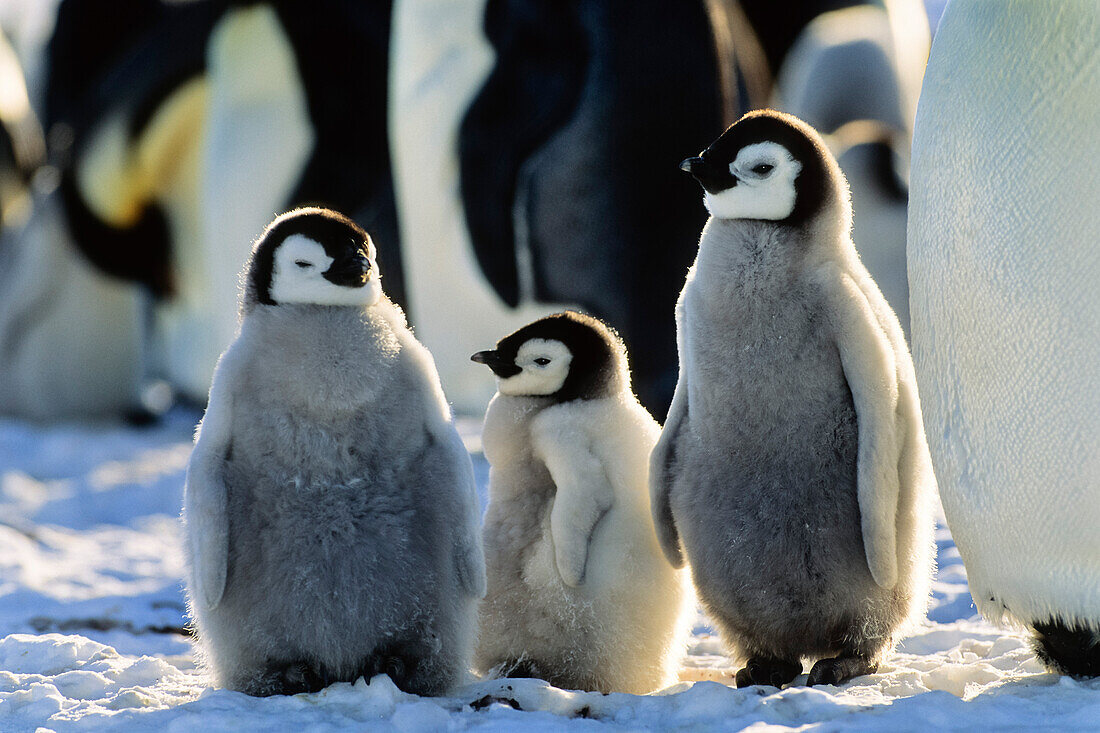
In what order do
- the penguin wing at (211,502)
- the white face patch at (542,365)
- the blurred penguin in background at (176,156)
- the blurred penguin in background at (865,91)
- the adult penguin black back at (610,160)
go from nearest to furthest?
the penguin wing at (211,502) → the white face patch at (542,365) → the adult penguin black back at (610,160) → the blurred penguin in background at (176,156) → the blurred penguin in background at (865,91)

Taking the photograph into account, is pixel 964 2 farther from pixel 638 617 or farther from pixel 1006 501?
pixel 638 617

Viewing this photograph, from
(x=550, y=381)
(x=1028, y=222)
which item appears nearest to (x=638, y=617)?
(x=550, y=381)

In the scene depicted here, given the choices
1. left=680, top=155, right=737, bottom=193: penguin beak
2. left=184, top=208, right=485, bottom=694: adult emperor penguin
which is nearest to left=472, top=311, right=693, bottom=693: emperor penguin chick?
left=184, top=208, right=485, bottom=694: adult emperor penguin

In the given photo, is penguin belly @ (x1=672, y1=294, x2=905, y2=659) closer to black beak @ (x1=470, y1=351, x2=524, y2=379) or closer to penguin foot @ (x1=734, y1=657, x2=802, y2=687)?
penguin foot @ (x1=734, y1=657, x2=802, y2=687)

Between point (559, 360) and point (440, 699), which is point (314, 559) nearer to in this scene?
point (440, 699)

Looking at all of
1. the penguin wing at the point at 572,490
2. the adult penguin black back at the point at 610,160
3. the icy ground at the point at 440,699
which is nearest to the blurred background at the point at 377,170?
the adult penguin black back at the point at 610,160

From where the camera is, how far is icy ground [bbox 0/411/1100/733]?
180cm

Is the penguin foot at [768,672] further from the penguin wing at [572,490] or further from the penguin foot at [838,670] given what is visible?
the penguin wing at [572,490]

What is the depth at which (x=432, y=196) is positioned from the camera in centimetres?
550

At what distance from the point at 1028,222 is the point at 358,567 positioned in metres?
1.19

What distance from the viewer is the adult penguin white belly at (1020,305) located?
1959mm

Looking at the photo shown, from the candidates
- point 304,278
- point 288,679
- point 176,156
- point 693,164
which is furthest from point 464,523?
point 176,156

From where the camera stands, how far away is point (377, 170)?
6559 millimetres

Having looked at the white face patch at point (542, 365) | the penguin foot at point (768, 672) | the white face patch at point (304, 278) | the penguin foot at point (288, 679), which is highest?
the white face patch at point (304, 278)
